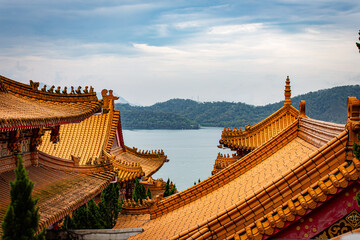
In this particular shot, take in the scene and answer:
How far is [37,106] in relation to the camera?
9.59 meters

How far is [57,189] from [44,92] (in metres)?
3.22

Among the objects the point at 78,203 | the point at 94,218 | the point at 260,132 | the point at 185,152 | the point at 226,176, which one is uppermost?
the point at 260,132

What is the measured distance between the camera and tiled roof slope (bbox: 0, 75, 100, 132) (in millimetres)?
7109

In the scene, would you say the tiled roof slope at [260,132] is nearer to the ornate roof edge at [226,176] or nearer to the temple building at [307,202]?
the ornate roof edge at [226,176]

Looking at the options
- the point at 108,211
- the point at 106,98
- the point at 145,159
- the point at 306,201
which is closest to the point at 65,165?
the point at 108,211

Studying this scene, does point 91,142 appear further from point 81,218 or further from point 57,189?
point 57,189

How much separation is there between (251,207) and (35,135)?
234 inches

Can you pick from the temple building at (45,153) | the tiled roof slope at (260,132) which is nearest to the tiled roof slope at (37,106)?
the temple building at (45,153)

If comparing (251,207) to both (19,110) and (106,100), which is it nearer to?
(19,110)

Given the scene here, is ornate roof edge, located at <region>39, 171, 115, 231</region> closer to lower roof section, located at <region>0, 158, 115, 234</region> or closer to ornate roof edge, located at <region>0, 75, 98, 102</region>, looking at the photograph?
lower roof section, located at <region>0, 158, 115, 234</region>

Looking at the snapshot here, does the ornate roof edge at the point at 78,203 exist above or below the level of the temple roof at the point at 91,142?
below

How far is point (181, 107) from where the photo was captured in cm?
15838

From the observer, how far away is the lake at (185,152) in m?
66.3

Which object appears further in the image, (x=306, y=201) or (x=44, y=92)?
(x=44, y=92)
